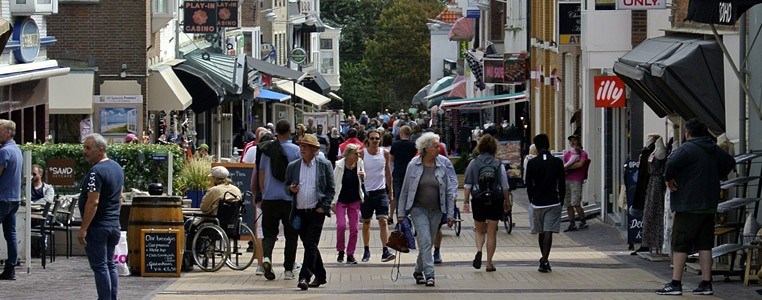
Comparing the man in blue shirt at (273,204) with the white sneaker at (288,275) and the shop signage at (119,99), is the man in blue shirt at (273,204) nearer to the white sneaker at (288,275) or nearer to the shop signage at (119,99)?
the white sneaker at (288,275)

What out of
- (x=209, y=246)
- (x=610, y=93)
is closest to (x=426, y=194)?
(x=209, y=246)

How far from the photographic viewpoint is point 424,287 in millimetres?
15891

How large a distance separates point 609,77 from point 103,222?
13.3 m

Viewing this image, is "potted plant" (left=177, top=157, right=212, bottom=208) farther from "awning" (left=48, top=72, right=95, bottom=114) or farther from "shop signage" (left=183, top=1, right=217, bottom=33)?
"shop signage" (left=183, top=1, right=217, bottom=33)

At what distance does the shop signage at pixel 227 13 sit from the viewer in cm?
3922

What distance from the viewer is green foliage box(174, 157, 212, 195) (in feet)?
67.7

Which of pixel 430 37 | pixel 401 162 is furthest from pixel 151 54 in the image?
pixel 430 37

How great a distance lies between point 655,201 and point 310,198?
202 inches

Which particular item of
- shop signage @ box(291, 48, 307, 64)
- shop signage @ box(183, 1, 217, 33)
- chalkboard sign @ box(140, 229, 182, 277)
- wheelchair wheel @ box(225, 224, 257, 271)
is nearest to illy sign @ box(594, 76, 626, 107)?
wheelchair wheel @ box(225, 224, 257, 271)

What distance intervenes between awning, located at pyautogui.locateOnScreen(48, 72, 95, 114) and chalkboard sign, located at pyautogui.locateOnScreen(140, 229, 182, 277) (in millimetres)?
14642

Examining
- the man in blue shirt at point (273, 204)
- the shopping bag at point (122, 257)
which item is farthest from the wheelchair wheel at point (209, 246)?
the man in blue shirt at point (273, 204)

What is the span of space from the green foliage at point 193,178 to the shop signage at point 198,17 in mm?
17146

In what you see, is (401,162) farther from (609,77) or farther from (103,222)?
(103,222)

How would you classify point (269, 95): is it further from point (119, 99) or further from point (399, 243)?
point (399, 243)
